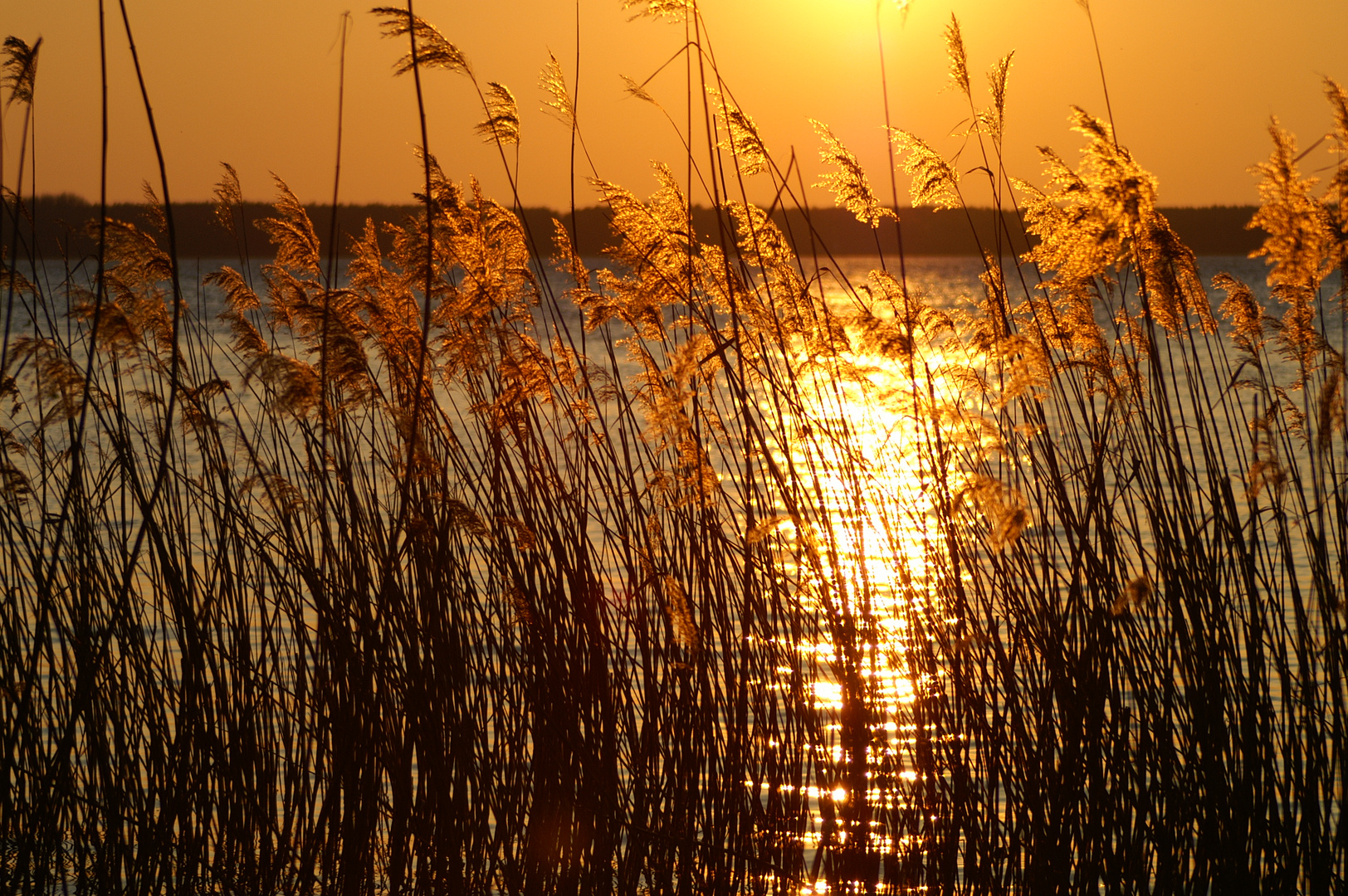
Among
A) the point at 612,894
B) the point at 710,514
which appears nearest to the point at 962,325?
the point at 710,514

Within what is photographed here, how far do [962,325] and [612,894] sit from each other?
1621mm

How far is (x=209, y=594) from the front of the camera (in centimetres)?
245

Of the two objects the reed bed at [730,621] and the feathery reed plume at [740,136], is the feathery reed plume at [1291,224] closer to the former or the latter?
the reed bed at [730,621]

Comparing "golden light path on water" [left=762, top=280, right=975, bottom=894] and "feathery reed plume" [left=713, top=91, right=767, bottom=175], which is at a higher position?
"feathery reed plume" [left=713, top=91, right=767, bottom=175]

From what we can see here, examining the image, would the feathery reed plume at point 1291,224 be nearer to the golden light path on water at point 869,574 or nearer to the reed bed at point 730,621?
the reed bed at point 730,621

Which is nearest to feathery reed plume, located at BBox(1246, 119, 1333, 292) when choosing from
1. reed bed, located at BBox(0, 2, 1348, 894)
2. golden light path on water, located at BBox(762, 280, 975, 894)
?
reed bed, located at BBox(0, 2, 1348, 894)

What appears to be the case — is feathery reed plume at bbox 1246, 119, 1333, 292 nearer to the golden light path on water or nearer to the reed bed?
the reed bed

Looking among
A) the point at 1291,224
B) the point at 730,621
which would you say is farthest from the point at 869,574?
the point at 1291,224

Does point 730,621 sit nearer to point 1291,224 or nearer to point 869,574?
point 869,574

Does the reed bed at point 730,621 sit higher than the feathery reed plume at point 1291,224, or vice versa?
the feathery reed plume at point 1291,224

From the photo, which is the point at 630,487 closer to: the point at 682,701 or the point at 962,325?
the point at 682,701

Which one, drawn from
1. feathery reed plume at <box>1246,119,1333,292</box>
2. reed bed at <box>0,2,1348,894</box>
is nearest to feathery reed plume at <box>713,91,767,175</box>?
reed bed at <box>0,2,1348,894</box>

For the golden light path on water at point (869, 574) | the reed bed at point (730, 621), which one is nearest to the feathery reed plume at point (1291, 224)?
the reed bed at point (730, 621)

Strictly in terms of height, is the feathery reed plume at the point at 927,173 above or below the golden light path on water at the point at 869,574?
above
